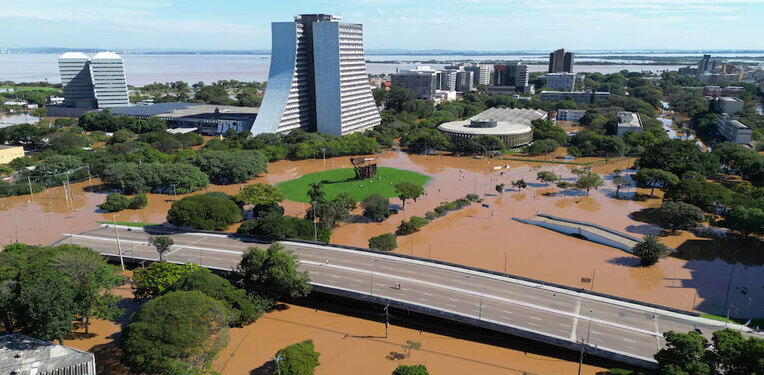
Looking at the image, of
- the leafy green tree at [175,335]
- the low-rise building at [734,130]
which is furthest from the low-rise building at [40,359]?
the low-rise building at [734,130]

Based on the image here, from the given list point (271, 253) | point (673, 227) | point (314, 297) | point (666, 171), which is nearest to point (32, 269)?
point (271, 253)

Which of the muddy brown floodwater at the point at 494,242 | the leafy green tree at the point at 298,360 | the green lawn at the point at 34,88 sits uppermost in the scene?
the green lawn at the point at 34,88

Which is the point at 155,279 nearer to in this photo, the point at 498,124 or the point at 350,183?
the point at 350,183

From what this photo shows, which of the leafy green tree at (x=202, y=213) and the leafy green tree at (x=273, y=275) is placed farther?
the leafy green tree at (x=202, y=213)

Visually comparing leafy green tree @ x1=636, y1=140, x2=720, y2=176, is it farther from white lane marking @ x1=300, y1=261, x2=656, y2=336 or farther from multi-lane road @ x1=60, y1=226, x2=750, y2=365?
white lane marking @ x1=300, y1=261, x2=656, y2=336

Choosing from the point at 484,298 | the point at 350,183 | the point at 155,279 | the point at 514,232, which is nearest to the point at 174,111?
the point at 350,183

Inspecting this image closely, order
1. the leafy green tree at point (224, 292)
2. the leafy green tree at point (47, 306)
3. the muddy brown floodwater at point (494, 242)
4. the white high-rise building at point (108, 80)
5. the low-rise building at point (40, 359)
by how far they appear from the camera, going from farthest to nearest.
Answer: the white high-rise building at point (108, 80), the muddy brown floodwater at point (494, 242), the leafy green tree at point (224, 292), the leafy green tree at point (47, 306), the low-rise building at point (40, 359)

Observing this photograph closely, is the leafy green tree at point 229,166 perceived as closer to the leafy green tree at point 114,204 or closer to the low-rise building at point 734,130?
the leafy green tree at point 114,204

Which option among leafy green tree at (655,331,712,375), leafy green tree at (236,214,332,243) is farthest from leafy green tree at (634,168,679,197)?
leafy green tree at (236,214,332,243)
